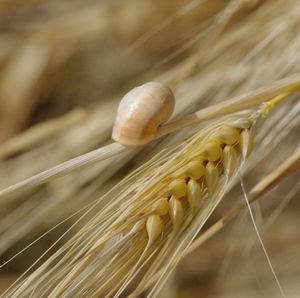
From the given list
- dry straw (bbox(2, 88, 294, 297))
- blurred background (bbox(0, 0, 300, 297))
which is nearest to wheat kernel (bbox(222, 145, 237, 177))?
dry straw (bbox(2, 88, 294, 297))

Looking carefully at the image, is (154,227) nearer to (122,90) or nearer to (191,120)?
(191,120)

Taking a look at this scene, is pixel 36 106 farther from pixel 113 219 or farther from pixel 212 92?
pixel 113 219

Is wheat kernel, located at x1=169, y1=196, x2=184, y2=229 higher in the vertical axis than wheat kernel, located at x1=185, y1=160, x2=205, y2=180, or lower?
lower

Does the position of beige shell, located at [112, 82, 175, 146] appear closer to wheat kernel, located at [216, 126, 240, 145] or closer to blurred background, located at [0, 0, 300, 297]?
wheat kernel, located at [216, 126, 240, 145]

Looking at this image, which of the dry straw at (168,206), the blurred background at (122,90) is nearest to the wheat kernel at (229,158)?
the dry straw at (168,206)

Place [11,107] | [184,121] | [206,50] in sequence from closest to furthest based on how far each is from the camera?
[184,121] → [206,50] → [11,107]

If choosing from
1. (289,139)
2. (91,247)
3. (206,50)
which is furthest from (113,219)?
(289,139)

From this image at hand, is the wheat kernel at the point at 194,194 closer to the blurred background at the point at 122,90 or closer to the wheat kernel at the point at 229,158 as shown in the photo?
the wheat kernel at the point at 229,158

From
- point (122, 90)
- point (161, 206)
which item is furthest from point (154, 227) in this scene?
point (122, 90)
